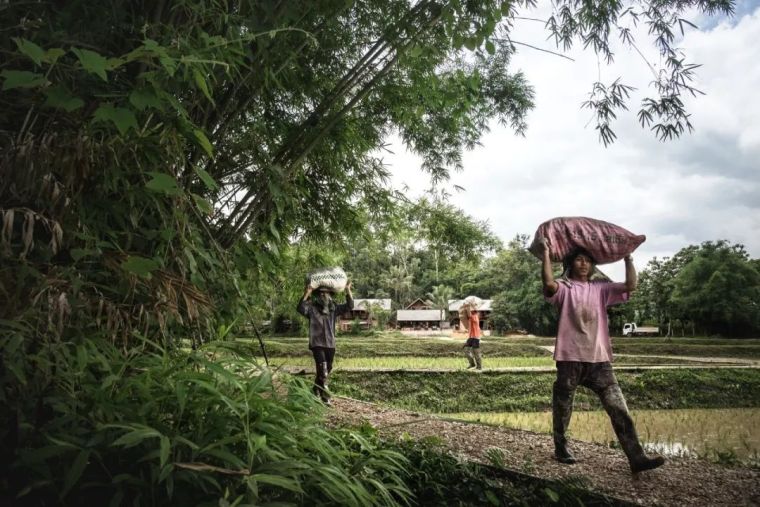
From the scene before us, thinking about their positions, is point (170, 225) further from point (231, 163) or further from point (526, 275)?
point (526, 275)

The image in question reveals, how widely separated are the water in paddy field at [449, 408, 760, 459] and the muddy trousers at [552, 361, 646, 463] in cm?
142

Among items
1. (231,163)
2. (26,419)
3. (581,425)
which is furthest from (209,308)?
(581,425)

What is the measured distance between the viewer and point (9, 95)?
1.98 metres

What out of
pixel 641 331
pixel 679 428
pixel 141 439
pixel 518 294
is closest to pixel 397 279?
pixel 518 294

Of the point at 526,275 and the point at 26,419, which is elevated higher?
the point at 526,275

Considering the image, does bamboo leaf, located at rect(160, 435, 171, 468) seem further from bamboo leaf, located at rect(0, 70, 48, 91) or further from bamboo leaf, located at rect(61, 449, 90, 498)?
bamboo leaf, located at rect(0, 70, 48, 91)

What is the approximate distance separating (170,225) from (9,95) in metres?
0.69

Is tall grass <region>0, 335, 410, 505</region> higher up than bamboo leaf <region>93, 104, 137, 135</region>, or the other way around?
bamboo leaf <region>93, 104, 137, 135</region>

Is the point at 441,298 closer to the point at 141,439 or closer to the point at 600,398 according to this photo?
the point at 600,398

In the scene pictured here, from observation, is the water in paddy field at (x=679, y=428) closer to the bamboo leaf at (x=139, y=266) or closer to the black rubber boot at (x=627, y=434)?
the black rubber boot at (x=627, y=434)

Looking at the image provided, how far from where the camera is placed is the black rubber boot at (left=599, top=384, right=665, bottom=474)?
3.41 metres

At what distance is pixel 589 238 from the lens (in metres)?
3.62

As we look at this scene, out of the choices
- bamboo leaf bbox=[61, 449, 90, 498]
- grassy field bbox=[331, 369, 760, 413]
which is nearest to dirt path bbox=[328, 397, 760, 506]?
bamboo leaf bbox=[61, 449, 90, 498]

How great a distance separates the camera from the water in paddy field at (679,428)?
5.08 m
